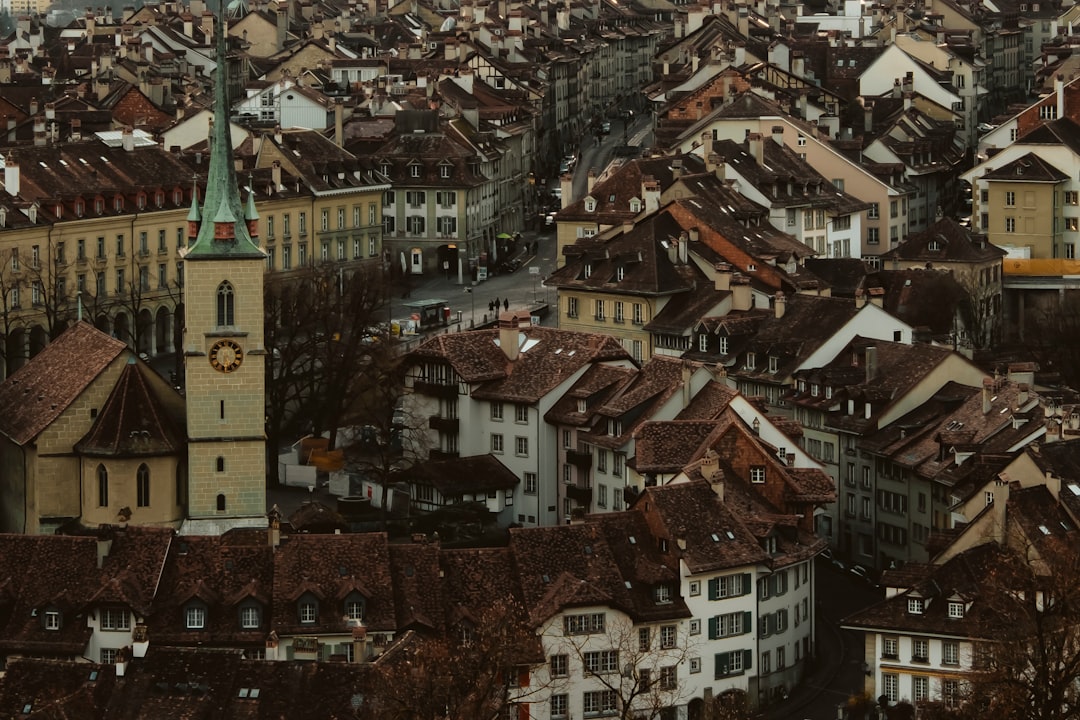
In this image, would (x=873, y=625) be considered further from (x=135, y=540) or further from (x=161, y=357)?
(x=161, y=357)

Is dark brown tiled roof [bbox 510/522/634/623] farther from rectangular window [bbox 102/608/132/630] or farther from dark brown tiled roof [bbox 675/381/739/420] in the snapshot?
dark brown tiled roof [bbox 675/381/739/420]

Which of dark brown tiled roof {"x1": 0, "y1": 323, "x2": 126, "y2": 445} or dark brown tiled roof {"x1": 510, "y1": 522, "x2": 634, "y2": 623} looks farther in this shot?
dark brown tiled roof {"x1": 0, "y1": 323, "x2": 126, "y2": 445}

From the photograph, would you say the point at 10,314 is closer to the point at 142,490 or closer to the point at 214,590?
the point at 142,490

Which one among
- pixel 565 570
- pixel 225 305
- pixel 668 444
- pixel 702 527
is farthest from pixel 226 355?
pixel 702 527

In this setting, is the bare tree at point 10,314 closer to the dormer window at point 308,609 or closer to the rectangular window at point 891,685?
the dormer window at point 308,609

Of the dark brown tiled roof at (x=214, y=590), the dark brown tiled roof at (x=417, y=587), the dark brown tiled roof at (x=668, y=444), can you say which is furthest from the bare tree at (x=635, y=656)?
the dark brown tiled roof at (x=668, y=444)

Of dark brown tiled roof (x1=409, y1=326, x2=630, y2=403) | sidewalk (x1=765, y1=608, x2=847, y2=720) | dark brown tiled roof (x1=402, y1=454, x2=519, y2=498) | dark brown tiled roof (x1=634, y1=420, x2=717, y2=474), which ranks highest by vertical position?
dark brown tiled roof (x1=409, y1=326, x2=630, y2=403)

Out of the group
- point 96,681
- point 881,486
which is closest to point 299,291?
point 881,486

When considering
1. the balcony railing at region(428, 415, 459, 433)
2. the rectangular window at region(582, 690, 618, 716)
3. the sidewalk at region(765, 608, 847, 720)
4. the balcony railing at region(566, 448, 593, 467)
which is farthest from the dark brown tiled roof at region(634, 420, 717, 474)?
the rectangular window at region(582, 690, 618, 716)
